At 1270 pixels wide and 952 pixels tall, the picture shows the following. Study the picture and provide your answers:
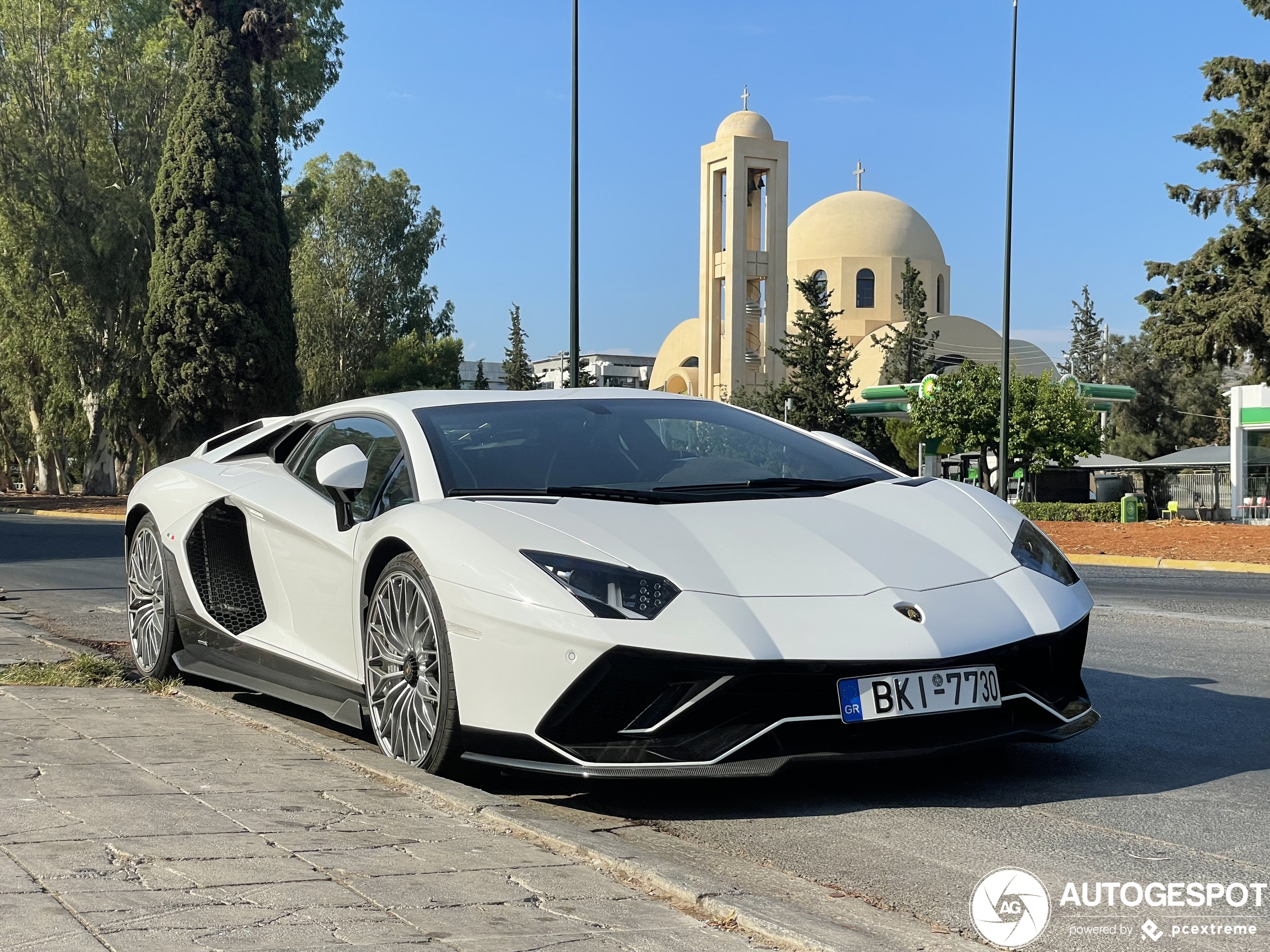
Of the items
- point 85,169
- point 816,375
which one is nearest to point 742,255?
point 816,375

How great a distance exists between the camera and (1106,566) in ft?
61.5

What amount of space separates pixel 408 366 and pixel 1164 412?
158 feet

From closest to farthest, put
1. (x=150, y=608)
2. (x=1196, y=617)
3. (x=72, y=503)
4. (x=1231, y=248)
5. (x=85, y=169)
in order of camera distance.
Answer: (x=150, y=608) < (x=1196, y=617) < (x=1231, y=248) < (x=72, y=503) < (x=85, y=169)

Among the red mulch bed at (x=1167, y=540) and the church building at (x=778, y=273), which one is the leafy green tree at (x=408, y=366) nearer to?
the church building at (x=778, y=273)

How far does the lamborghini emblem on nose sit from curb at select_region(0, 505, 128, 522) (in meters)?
29.5

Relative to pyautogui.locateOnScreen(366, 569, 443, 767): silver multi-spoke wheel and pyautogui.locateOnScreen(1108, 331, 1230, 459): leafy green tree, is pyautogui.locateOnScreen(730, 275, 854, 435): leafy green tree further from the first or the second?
pyautogui.locateOnScreen(366, 569, 443, 767): silver multi-spoke wheel

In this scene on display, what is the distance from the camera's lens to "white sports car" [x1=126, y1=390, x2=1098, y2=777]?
3814 millimetres

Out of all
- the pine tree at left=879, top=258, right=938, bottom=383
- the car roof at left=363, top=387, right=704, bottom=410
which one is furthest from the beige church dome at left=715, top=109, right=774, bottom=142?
the car roof at left=363, top=387, right=704, bottom=410

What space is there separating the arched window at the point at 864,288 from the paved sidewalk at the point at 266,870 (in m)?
78.0

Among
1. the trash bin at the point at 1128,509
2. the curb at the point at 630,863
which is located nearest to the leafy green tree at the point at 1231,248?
the trash bin at the point at 1128,509

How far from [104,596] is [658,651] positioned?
8896 millimetres

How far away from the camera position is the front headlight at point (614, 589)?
384 centimetres

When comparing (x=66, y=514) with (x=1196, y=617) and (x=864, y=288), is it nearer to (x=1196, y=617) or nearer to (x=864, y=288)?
(x=1196, y=617)

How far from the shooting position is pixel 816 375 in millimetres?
58781
